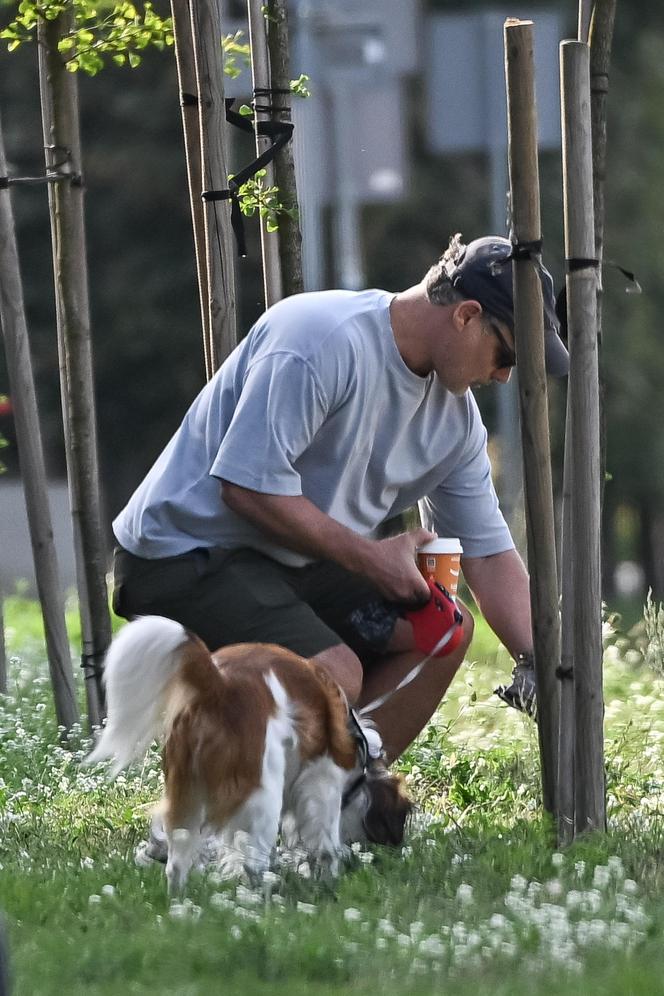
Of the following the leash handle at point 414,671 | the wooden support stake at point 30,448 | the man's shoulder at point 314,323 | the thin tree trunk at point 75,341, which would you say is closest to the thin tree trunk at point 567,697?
the leash handle at point 414,671

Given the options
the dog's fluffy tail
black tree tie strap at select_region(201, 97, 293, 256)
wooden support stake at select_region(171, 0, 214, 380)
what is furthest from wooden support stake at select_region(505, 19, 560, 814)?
wooden support stake at select_region(171, 0, 214, 380)

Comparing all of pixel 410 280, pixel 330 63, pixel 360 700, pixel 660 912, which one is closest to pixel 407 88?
pixel 410 280

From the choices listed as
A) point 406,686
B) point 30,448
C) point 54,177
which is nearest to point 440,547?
point 406,686

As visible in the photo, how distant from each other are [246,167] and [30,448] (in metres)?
1.30

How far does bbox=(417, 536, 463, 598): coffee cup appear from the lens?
5039 mm

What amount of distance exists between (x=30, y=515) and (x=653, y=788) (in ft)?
7.98

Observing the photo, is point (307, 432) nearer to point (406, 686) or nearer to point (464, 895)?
point (406, 686)

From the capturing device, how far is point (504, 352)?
4.89 metres

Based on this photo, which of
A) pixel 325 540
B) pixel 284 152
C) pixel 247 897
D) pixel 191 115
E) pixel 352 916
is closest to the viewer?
pixel 352 916

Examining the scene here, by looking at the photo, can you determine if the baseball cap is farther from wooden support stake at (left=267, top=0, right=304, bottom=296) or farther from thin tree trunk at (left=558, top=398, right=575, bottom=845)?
wooden support stake at (left=267, top=0, right=304, bottom=296)

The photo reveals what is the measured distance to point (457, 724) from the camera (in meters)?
6.95

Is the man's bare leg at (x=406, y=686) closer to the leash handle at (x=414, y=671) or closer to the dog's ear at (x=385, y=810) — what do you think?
the leash handle at (x=414, y=671)

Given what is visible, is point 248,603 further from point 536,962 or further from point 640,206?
point 640,206

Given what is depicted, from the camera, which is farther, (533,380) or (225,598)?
(225,598)
